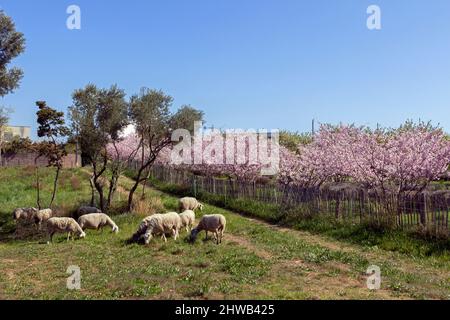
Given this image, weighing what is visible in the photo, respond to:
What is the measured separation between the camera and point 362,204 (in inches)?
759

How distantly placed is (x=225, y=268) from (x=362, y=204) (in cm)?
924

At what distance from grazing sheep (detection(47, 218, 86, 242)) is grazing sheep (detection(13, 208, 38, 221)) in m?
5.51

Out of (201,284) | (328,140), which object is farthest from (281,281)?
(328,140)

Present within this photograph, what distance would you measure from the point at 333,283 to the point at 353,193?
9562mm

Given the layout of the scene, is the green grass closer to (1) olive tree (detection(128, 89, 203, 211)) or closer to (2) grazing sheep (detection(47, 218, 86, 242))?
(1) olive tree (detection(128, 89, 203, 211))

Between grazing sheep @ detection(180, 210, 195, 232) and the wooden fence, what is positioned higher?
the wooden fence

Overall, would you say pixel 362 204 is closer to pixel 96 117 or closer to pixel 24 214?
pixel 96 117

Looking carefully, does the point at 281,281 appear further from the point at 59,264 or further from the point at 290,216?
the point at 290,216

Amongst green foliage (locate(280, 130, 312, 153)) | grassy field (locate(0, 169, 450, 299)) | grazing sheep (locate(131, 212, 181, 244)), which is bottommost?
grassy field (locate(0, 169, 450, 299))

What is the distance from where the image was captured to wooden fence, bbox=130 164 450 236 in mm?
15836

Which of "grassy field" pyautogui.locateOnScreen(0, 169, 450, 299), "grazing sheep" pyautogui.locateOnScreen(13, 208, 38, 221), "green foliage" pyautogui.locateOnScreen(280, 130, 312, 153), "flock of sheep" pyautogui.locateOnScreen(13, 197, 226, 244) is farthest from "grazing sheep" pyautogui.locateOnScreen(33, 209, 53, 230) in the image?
"green foliage" pyautogui.locateOnScreen(280, 130, 312, 153)

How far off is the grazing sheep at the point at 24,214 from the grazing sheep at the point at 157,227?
9.60 meters

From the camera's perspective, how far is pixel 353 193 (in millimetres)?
19953

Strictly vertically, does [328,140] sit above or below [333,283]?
above
